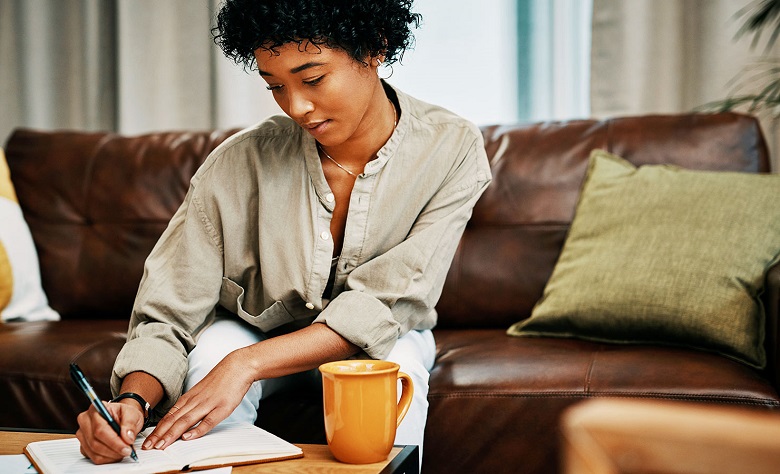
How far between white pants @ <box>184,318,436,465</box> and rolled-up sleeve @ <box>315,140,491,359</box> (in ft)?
0.13

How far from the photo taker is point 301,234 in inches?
55.2

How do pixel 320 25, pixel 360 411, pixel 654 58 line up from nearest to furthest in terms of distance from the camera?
pixel 360 411 → pixel 320 25 → pixel 654 58

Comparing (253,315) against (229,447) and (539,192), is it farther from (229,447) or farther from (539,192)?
(539,192)

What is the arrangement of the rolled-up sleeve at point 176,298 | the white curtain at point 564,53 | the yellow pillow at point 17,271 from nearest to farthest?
the rolled-up sleeve at point 176,298 → the yellow pillow at point 17,271 → the white curtain at point 564,53

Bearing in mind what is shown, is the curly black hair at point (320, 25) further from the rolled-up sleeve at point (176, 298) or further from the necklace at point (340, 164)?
the rolled-up sleeve at point (176, 298)

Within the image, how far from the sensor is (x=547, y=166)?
79.3 inches

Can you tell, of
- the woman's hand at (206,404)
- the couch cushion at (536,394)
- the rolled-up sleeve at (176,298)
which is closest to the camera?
the woman's hand at (206,404)

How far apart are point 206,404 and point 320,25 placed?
60cm

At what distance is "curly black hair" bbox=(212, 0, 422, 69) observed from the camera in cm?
123

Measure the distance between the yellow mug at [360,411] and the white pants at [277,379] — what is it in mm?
244

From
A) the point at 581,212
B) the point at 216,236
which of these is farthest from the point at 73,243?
the point at 581,212

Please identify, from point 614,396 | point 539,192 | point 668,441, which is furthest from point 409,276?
point 668,441

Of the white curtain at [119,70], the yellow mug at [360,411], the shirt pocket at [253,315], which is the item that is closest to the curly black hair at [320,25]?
the shirt pocket at [253,315]

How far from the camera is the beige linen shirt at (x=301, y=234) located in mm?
1356
